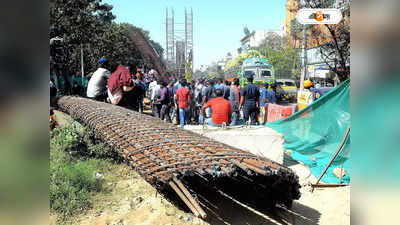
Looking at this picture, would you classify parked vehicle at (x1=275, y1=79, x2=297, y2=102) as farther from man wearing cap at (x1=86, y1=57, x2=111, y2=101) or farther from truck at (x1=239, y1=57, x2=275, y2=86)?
man wearing cap at (x1=86, y1=57, x2=111, y2=101)

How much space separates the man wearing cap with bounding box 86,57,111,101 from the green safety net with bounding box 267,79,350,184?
4.08 metres

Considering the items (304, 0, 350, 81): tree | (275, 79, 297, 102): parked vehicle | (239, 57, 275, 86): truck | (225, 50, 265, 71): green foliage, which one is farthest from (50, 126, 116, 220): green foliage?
(225, 50, 265, 71): green foliage

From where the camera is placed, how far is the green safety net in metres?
5.12

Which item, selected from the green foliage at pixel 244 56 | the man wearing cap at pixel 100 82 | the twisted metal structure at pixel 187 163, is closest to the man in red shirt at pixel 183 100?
the man wearing cap at pixel 100 82

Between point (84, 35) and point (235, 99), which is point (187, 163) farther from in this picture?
point (84, 35)

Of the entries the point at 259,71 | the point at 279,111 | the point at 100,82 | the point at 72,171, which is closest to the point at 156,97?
the point at 100,82

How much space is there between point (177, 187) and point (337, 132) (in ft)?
13.4

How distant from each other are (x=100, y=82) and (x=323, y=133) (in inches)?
178

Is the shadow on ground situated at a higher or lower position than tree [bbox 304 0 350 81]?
lower

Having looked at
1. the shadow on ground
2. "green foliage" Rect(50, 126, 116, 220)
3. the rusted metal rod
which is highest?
the rusted metal rod

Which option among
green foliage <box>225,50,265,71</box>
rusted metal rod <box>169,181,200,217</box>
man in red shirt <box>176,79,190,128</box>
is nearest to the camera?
rusted metal rod <box>169,181,200,217</box>
